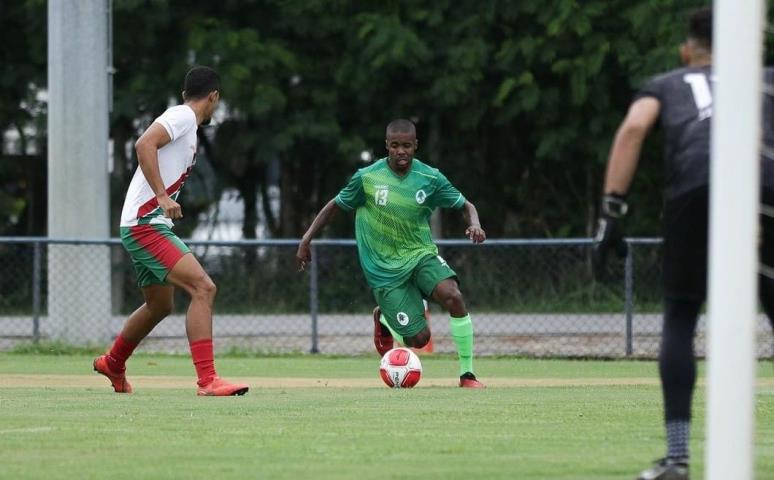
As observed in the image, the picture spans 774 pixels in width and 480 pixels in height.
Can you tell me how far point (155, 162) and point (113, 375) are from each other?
166 cm

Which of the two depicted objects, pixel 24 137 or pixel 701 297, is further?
pixel 24 137

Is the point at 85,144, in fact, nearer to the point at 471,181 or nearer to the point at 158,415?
the point at 471,181

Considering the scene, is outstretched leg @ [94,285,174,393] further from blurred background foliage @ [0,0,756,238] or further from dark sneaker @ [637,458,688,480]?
blurred background foliage @ [0,0,756,238]

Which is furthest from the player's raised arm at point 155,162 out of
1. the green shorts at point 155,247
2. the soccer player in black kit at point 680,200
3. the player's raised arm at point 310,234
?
the soccer player in black kit at point 680,200

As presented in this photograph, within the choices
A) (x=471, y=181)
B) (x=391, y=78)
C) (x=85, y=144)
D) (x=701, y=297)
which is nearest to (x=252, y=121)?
(x=391, y=78)

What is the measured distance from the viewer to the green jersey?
13.0 meters

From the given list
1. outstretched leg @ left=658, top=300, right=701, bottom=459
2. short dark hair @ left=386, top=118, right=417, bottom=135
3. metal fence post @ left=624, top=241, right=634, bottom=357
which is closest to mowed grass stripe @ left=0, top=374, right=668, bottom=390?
short dark hair @ left=386, top=118, right=417, bottom=135

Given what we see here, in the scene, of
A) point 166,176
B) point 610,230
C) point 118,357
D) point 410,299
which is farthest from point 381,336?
point 610,230

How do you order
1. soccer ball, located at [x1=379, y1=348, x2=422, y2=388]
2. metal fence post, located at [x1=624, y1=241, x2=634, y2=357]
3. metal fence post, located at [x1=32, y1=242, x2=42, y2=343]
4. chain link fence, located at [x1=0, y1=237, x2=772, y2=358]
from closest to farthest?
soccer ball, located at [x1=379, y1=348, x2=422, y2=388] < metal fence post, located at [x1=624, y1=241, x2=634, y2=357] < chain link fence, located at [x1=0, y1=237, x2=772, y2=358] < metal fence post, located at [x1=32, y1=242, x2=42, y2=343]

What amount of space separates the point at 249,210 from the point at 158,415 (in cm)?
1666

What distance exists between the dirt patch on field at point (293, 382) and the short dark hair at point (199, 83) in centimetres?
255

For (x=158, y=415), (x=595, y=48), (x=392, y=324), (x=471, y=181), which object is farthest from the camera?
(x=471, y=181)

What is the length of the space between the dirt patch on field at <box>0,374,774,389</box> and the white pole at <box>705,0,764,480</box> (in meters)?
7.64

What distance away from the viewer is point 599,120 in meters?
22.1
